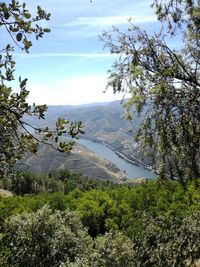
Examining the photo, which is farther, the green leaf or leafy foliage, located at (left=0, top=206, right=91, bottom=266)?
leafy foliage, located at (left=0, top=206, right=91, bottom=266)

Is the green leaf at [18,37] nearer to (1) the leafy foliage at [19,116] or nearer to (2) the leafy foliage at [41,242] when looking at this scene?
(1) the leafy foliage at [19,116]

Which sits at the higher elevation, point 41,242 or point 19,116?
point 19,116

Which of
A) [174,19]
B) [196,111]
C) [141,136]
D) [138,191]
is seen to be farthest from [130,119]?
[138,191]

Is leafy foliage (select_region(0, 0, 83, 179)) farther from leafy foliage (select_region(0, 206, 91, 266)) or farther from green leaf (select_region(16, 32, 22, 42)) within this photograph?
leafy foliage (select_region(0, 206, 91, 266))

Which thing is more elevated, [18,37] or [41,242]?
[18,37]

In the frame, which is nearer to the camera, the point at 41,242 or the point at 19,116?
the point at 19,116

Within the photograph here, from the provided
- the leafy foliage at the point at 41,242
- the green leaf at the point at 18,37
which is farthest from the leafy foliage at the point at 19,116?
the leafy foliage at the point at 41,242

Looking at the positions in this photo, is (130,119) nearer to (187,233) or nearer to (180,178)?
(180,178)

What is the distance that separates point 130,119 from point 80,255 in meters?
25.2

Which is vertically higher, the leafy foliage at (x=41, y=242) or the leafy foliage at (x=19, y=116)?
the leafy foliage at (x=19, y=116)

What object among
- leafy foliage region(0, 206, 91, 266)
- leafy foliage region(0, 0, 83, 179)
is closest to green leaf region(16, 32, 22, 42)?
leafy foliage region(0, 0, 83, 179)

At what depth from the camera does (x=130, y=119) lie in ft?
34.0

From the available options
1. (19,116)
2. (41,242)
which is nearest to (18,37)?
(19,116)

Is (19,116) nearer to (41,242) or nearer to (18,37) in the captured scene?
(18,37)
